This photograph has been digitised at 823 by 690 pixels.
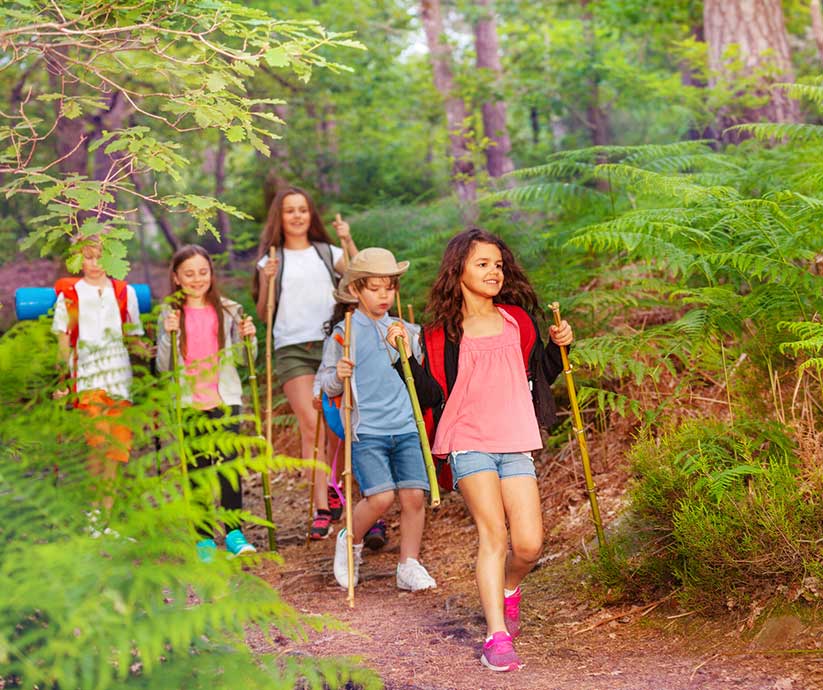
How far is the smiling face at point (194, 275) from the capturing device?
686 centimetres

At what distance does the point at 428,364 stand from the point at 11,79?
37.2 ft

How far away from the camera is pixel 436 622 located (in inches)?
208

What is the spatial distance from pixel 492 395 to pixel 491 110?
12.5 m

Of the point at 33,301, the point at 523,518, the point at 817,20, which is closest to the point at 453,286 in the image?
the point at 523,518

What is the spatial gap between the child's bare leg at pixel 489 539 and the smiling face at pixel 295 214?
3.34 m

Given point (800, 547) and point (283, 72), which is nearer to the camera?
point (800, 547)

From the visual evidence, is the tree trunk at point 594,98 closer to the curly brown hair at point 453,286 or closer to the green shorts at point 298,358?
the green shorts at point 298,358

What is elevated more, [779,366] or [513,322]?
[513,322]

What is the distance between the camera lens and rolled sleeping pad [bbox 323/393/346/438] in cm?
631

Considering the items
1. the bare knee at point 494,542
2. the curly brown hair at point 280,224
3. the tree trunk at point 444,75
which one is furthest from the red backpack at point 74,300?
the tree trunk at point 444,75

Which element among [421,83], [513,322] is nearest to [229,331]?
[513,322]

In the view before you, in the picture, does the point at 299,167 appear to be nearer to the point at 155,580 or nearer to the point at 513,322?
the point at 513,322

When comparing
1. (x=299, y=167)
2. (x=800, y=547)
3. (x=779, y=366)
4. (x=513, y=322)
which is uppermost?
(x=299, y=167)

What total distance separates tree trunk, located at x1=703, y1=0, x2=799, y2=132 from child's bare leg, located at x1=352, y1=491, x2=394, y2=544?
554 centimetres
